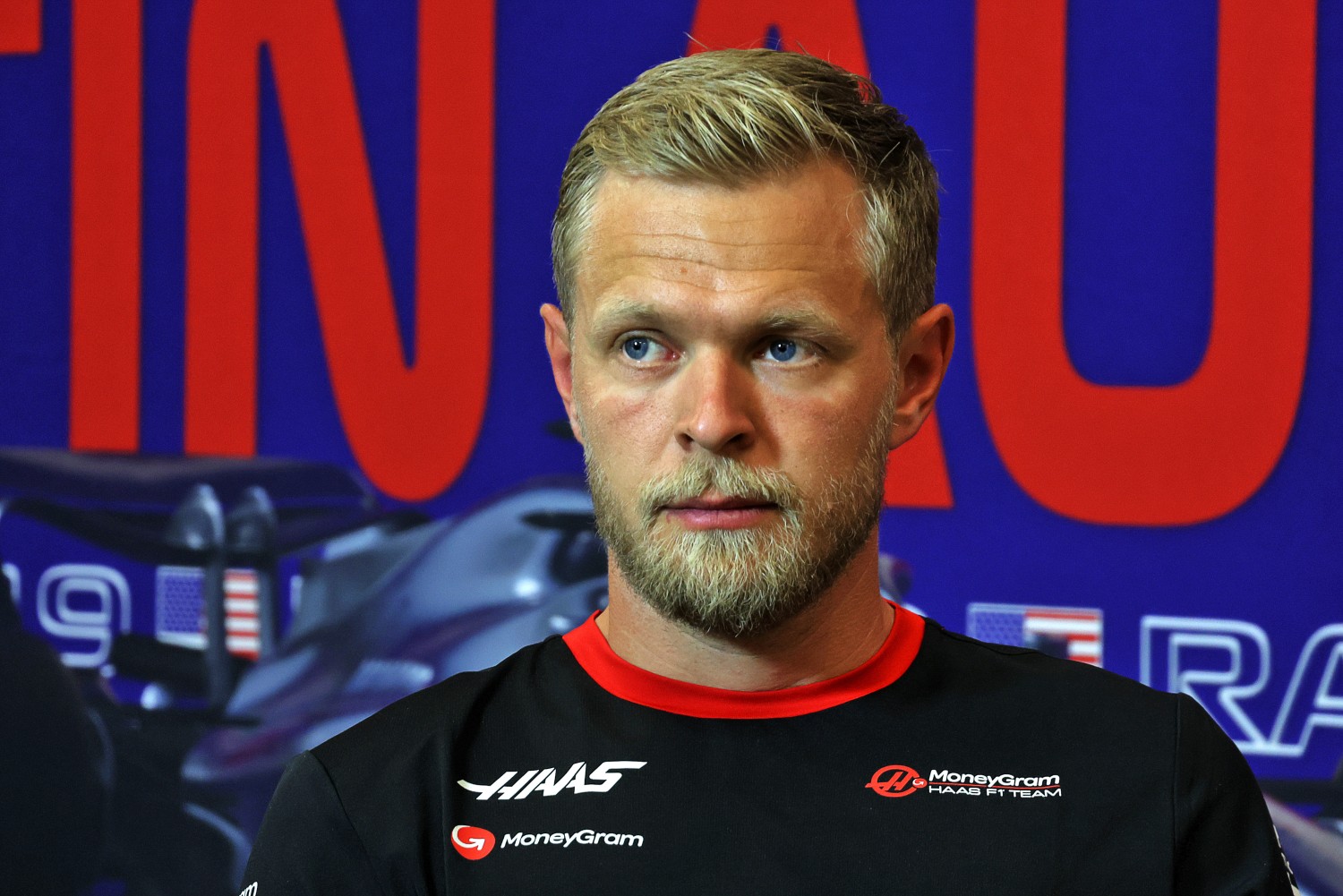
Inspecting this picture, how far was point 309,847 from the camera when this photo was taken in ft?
3.45

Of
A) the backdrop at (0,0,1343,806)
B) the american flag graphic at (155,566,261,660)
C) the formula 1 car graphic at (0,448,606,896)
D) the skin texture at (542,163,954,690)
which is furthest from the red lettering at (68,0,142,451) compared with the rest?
the skin texture at (542,163,954,690)

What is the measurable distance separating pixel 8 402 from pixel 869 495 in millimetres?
1762

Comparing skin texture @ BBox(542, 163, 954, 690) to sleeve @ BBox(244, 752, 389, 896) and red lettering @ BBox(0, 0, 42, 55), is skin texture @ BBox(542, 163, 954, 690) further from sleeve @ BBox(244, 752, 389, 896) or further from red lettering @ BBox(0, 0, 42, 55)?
red lettering @ BBox(0, 0, 42, 55)

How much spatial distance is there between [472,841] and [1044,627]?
107 cm

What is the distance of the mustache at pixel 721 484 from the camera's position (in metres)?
1.01

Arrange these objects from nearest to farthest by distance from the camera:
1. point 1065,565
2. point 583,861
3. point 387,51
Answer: point 583,861 < point 1065,565 < point 387,51

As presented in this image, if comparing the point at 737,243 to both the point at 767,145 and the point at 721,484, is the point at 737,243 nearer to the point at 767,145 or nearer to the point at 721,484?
the point at 767,145

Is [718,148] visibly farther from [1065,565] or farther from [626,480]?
[1065,565]

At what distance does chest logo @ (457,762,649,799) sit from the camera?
1071 millimetres

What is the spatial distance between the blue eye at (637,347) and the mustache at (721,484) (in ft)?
0.34

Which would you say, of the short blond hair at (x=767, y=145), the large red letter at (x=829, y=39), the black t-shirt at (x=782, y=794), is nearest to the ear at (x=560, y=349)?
the short blond hair at (x=767, y=145)

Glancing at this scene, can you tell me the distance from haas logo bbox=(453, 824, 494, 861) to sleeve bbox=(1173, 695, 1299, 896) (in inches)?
20.7

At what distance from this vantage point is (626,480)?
1055 millimetres

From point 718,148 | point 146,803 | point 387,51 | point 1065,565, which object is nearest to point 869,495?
point 718,148
